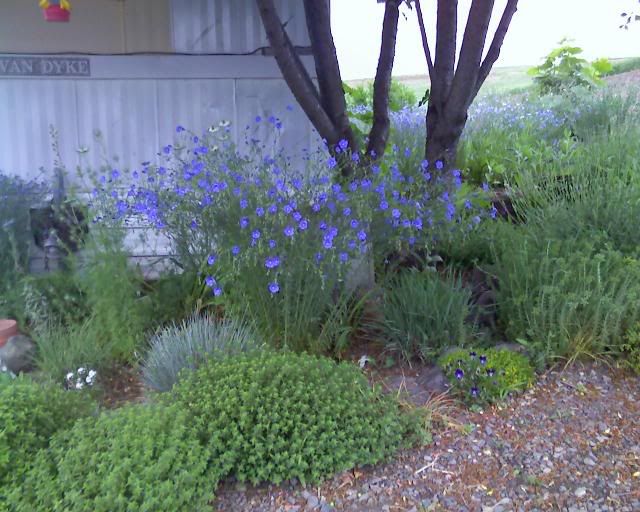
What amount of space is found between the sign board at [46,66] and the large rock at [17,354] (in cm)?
248

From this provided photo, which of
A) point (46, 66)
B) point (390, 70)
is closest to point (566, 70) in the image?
point (390, 70)

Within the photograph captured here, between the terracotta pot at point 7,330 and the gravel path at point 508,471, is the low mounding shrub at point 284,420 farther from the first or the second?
the terracotta pot at point 7,330

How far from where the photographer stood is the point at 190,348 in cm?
389

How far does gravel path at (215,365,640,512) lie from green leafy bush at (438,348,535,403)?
0.09 meters

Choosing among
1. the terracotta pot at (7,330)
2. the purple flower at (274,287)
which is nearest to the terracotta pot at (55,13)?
the terracotta pot at (7,330)

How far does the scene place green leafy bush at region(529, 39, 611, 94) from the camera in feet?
42.9

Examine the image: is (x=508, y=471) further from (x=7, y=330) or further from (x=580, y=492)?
(x=7, y=330)

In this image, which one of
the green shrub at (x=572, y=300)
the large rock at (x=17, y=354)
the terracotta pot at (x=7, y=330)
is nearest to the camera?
the green shrub at (x=572, y=300)

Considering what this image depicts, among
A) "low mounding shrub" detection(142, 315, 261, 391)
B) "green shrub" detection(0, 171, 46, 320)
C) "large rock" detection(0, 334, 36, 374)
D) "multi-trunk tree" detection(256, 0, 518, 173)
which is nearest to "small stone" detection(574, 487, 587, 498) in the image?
"low mounding shrub" detection(142, 315, 261, 391)

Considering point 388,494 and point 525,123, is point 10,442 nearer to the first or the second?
point 388,494

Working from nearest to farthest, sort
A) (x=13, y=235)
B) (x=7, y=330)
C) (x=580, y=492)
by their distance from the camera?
(x=580, y=492) → (x=7, y=330) → (x=13, y=235)

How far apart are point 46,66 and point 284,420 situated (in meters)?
4.20

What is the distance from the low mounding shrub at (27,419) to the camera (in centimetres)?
307

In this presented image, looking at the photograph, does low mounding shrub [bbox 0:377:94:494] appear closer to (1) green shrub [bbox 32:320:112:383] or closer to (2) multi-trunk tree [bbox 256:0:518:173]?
(1) green shrub [bbox 32:320:112:383]
